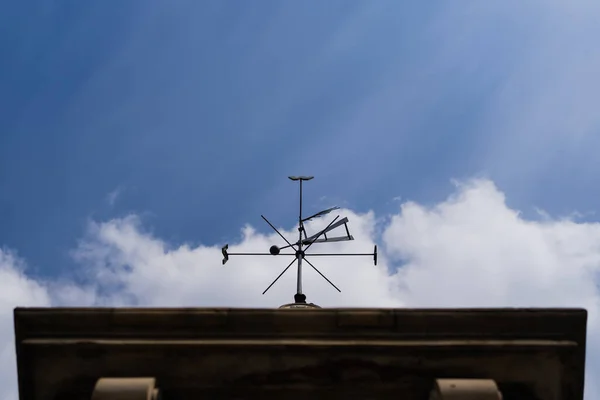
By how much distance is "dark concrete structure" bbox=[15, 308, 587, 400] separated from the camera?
7449mm

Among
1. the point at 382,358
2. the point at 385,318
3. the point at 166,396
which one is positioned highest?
the point at 385,318

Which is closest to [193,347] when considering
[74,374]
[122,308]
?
[122,308]

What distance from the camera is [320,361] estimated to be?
7.48 meters

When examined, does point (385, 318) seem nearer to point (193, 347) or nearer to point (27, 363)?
point (193, 347)

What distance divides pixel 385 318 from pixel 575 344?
7.81 ft

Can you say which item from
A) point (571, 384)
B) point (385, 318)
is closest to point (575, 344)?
point (571, 384)

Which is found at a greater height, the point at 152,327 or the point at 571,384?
the point at 152,327

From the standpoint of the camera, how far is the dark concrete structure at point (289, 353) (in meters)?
7.45

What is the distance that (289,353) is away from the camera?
24.5ft

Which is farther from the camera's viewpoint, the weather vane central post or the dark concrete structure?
the weather vane central post

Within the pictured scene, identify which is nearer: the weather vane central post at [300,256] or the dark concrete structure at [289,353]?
the dark concrete structure at [289,353]

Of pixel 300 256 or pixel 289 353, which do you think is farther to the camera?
pixel 300 256

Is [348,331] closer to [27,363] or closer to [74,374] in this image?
[74,374]

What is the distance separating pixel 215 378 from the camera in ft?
24.4
